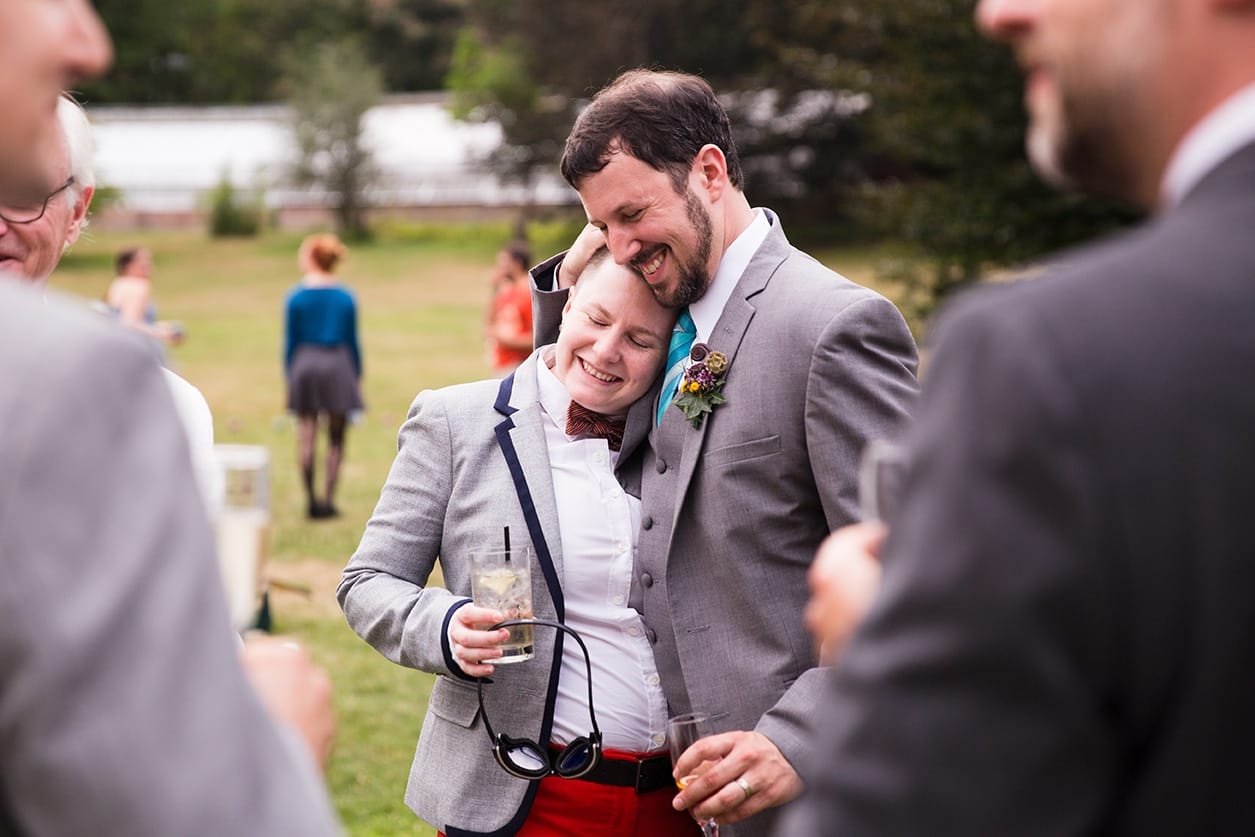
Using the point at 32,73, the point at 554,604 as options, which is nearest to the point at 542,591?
the point at 554,604

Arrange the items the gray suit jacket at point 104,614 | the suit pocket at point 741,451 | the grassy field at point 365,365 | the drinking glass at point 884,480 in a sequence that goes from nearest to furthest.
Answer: the gray suit jacket at point 104,614 → the drinking glass at point 884,480 → the suit pocket at point 741,451 → the grassy field at point 365,365

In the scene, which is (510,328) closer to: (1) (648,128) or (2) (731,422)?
(1) (648,128)

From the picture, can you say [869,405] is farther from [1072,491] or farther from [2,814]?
[2,814]

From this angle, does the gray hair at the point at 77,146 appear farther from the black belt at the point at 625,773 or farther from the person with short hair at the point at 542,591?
the black belt at the point at 625,773

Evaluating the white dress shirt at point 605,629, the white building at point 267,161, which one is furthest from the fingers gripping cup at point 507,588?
the white building at point 267,161

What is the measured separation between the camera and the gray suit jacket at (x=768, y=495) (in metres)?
2.89

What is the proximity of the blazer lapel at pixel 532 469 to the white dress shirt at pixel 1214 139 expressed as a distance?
1.99m

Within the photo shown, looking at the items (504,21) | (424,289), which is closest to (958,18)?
(424,289)

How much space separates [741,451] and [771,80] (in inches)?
1343

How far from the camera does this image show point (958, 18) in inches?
590

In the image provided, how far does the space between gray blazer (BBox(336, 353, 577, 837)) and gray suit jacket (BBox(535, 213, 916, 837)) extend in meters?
0.27

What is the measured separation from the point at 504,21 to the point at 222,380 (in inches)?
893

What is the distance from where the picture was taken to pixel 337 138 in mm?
42469

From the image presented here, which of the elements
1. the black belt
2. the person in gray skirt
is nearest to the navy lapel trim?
the black belt
